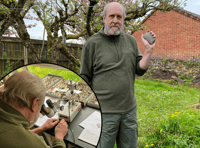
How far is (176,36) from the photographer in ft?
38.2

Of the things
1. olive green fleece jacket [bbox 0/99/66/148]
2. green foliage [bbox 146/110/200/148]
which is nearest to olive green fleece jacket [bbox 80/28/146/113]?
olive green fleece jacket [bbox 0/99/66/148]

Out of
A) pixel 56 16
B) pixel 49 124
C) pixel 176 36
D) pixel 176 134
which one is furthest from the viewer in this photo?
pixel 176 36

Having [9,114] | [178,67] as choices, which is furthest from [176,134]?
[178,67]

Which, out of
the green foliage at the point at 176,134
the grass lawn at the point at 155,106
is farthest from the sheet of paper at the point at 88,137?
the grass lawn at the point at 155,106

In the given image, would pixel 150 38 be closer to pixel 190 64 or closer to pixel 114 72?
pixel 114 72

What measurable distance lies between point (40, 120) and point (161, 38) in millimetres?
13700

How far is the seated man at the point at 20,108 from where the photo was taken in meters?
0.57

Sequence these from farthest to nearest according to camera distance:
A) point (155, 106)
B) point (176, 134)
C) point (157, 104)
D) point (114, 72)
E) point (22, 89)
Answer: point (157, 104), point (155, 106), point (176, 134), point (114, 72), point (22, 89)

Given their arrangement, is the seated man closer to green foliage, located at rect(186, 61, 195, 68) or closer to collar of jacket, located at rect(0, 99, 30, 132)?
collar of jacket, located at rect(0, 99, 30, 132)

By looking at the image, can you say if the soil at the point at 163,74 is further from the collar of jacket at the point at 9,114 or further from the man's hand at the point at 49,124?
the collar of jacket at the point at 9,114

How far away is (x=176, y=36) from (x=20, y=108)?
13499 millimetres

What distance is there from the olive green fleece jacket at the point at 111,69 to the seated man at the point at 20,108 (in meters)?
0.85

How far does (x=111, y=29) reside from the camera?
144cm

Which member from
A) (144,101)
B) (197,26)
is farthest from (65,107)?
(197,26)
